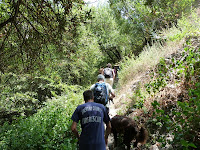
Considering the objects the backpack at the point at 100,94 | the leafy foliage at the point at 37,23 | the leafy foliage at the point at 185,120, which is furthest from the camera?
the backpack at the point at 100,94

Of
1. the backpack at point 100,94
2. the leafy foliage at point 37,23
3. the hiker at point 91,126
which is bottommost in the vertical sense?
the hiker at point 91,126

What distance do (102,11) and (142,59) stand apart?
14552 mm

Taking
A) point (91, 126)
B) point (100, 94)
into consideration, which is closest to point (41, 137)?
point (91, 126)

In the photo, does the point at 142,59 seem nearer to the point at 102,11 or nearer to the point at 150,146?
the point at 150,146

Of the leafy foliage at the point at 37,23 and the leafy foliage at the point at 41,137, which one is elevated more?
the leafy foliage at the point at 37,23

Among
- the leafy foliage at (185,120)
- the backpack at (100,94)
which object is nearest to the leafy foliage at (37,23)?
the backpack at (100,94)

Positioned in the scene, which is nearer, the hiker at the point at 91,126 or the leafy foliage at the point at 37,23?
the hiker at the point at 91,126

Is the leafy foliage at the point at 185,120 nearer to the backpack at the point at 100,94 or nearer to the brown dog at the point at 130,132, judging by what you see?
the brown dog at the point at 130,132

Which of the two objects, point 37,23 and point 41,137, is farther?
point 37,23

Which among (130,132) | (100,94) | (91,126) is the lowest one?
(91,126)

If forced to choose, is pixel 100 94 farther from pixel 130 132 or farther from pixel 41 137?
pixel 41 137

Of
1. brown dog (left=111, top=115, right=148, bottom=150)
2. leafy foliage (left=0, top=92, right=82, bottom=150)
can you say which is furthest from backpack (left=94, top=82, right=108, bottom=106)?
leafy foliage (left=0, top=92, right=82, bottom=150)

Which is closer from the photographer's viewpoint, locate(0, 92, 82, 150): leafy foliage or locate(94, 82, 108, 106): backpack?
locate(0, 92, 82, 150): leafy foliage

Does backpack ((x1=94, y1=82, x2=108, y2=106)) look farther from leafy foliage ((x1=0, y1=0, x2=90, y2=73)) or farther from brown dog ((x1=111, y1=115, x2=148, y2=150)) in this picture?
leafy foliage ((x1=0, y1=0, x2=90, y2=73))
